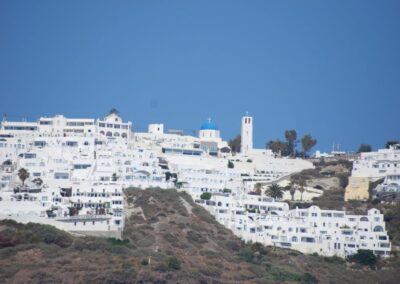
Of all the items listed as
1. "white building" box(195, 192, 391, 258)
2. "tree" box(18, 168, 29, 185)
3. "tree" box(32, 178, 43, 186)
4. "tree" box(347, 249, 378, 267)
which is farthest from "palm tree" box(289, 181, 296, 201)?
"tree" box(18, 168, 29, 185)

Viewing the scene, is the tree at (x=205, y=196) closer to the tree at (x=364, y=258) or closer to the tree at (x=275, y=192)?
the tree at (x=275, y=192)

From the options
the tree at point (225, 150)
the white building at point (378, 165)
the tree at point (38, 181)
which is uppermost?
the tree at point (225, 150)

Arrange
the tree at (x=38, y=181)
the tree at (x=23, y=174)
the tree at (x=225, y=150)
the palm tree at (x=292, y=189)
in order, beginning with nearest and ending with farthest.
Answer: the tree at (x=23, y=174), the tree at (x=38, y=181), the palm tree at (x=292, y=189), the tree at (x=225, y=150)

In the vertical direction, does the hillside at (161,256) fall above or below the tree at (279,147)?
below

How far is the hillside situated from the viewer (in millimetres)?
75000

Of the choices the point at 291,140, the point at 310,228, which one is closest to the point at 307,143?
the point at 291,140

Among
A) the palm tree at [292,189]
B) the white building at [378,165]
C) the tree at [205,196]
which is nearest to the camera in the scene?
the tree at [205,196]

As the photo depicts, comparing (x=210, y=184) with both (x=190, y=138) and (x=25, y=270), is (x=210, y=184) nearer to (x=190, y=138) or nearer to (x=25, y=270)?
(x=190, y=138)

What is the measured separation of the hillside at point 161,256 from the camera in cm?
7500

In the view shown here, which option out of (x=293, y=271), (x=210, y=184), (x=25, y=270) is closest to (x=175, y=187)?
(x=210, y=184)

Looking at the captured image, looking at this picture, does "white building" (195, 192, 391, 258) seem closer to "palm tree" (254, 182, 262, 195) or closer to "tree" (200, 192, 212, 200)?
"tree" (200, 192, 212, 200)

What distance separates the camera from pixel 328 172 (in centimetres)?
11256

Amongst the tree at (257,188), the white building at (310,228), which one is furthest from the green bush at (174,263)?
the tree at (257,188)

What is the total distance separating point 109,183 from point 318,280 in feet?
60.7
